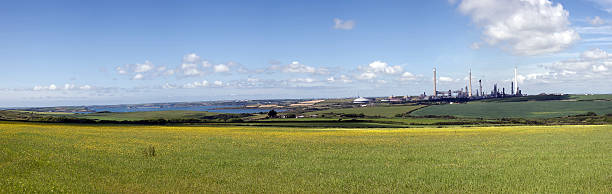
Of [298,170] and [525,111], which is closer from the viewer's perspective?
[298,170]

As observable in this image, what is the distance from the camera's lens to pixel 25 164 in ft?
58.9

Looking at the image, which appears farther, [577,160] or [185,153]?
[185,153]

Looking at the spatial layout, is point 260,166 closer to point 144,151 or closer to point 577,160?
point 144,151

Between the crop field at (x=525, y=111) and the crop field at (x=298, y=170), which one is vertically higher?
the crop field at (x=298, y=170)

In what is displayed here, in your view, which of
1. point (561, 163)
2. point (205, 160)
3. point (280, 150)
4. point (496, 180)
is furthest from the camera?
point (280, 150)

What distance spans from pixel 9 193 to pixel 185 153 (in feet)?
Answer: 35.6

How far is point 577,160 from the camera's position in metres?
20.1

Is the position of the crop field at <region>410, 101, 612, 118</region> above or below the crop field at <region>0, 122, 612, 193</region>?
below

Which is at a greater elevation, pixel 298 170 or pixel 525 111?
pixel 298 170

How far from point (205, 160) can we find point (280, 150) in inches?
220

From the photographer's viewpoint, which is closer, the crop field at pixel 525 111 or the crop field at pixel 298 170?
the crop field at pixel 298 170

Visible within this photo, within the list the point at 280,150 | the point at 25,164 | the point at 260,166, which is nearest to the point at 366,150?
the point at 280,150

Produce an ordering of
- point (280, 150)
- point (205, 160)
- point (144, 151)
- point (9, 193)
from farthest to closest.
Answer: point (280, 150), point (144, 151), point (205, 160), point (9, 193)

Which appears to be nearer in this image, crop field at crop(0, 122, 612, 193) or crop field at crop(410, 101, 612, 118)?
crop field at crop(0, 122, 612, 193)
